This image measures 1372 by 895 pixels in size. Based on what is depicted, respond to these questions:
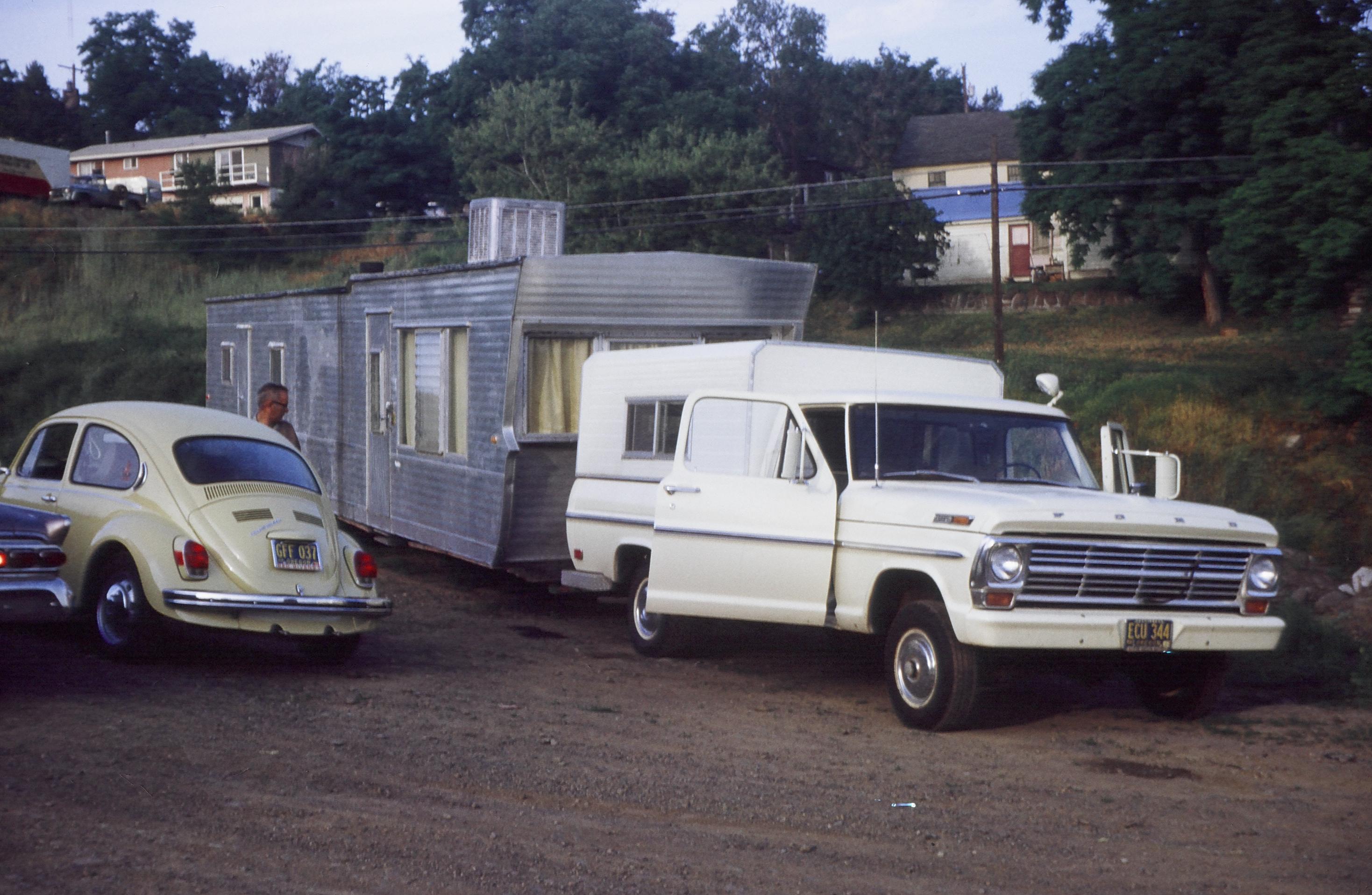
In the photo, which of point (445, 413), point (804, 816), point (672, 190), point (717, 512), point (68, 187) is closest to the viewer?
point (804, 816)

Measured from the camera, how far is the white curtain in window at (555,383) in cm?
1214

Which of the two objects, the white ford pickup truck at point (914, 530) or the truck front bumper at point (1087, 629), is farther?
the white ford pickup truck at point (914, 530)

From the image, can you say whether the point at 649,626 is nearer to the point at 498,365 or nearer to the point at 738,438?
the point at 738,438

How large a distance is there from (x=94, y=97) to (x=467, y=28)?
27.5 metres

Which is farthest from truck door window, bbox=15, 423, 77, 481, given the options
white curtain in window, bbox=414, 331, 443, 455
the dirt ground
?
white curtain in window, bbox=414, 331, 443, 455

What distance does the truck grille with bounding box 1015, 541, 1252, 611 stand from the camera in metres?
7.47

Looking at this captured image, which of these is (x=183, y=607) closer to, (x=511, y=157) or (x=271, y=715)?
(x=271, y=715)

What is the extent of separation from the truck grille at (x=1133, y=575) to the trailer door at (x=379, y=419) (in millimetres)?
8318

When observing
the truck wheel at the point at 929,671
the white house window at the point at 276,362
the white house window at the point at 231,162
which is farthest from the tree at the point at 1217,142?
the white house window at the point at 231,162

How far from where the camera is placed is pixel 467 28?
249 ft

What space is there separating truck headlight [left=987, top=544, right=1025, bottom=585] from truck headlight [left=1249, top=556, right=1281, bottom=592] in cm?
158

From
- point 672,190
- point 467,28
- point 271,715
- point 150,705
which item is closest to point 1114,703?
point 271,715

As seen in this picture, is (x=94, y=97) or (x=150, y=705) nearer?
(x=150, y=705)

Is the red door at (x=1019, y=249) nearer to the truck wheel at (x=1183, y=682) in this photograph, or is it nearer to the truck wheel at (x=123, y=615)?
the truck wheel at (x=1183, y=682)
